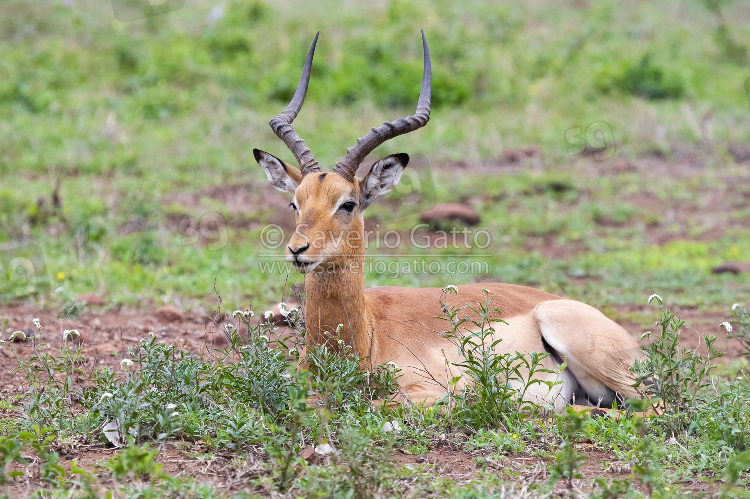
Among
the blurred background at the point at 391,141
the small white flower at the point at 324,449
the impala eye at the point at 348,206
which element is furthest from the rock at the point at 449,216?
the small white flower at the point at 324,449

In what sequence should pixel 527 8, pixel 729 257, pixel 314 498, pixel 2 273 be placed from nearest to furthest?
pixel 314 498, pixel 2 273, pixel 729 257, pixel 527 8

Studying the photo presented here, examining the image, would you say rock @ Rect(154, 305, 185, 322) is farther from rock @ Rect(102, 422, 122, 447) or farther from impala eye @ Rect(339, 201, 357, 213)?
rock @ Rect(102, 422, 122, 447)

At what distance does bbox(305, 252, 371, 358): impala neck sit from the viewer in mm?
5355

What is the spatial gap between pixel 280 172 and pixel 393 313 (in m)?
1.35

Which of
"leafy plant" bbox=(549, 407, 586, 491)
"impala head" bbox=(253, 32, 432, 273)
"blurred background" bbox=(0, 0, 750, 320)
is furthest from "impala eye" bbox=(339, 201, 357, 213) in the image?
"blurred background" bbox=(0, 0, 750, 320)

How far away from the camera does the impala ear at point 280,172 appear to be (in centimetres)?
596

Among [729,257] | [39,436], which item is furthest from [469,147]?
[39,436]

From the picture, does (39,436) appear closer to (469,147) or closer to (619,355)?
(619,355)

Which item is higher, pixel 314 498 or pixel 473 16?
pixel 473 16

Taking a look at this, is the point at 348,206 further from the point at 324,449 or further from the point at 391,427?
the point at 324,449

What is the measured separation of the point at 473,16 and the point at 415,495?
16027 millimetres

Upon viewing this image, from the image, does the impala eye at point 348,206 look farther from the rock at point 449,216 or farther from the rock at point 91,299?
the rock at point 449,216

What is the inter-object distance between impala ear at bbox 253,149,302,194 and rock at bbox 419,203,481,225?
4.19 metres

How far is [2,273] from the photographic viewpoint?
8227 millimetres
